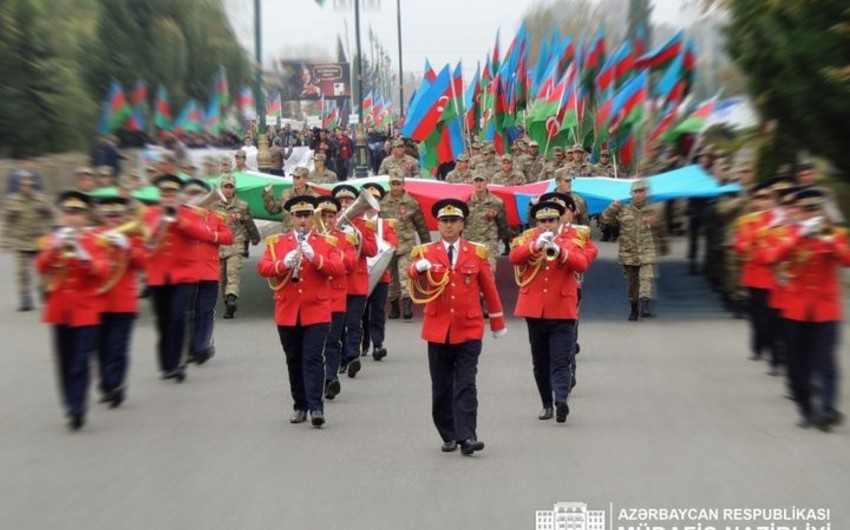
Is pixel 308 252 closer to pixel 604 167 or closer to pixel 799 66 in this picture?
pixel 799 66

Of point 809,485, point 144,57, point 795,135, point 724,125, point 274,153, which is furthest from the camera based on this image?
point 274,153

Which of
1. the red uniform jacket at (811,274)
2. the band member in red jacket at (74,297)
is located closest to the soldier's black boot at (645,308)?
the red uniform jacket at (811,274)

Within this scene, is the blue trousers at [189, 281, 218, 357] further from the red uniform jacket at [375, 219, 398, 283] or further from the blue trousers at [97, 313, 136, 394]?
the blue trousers at [97, 313, 136, 394]

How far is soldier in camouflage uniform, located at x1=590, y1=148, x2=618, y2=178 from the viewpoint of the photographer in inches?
867

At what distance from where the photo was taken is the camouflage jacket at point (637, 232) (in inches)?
637

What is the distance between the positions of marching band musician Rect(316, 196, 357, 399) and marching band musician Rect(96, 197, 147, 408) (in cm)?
158

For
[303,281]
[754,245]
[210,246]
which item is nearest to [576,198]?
[210,246]

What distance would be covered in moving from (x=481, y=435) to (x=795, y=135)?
4.32 meters

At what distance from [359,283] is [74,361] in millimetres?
3259

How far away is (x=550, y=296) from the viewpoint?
34.8 ft

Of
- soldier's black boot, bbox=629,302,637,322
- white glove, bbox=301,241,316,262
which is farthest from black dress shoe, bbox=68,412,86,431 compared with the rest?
soldier's black boot, bbox=629,302,637,322

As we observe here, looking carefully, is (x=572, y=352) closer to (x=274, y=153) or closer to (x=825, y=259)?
(x=825, y=259)

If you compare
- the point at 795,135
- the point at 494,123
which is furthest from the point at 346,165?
the point at 795,135

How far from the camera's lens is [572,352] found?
35.4 feet
